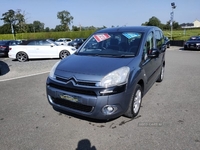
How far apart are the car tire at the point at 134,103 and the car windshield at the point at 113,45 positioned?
0.73m

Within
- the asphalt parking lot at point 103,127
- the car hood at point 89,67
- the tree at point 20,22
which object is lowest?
the asphalt parking lot at point 103,127

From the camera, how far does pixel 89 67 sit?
3.21m

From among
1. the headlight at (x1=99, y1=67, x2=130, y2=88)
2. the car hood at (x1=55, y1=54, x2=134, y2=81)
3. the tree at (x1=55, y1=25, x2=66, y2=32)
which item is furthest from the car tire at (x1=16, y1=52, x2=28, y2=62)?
the tree at (x1=55, y1=25, x2=66, y2=32)

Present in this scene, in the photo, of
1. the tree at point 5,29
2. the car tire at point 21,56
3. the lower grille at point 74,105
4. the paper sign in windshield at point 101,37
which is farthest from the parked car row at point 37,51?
the tree at point 5,29

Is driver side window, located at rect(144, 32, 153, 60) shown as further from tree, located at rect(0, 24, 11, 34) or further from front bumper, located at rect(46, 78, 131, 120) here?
tree, located at rect(0, 24, 11, 34)

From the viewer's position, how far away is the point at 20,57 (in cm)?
1210

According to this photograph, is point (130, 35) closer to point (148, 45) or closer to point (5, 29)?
point (148, 45)

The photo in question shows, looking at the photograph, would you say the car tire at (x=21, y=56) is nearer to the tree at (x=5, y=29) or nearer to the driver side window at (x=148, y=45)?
the driver side window at (x=148, y=45)

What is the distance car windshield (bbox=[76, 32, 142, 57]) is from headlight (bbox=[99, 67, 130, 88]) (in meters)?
0.68

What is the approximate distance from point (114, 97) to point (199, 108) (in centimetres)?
230

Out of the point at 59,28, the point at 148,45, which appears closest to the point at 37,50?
the point at 148,45

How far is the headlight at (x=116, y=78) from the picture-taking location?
2.89 metres

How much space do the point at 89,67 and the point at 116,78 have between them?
0.55 metres

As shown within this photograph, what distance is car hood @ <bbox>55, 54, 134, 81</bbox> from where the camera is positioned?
9.84ft
